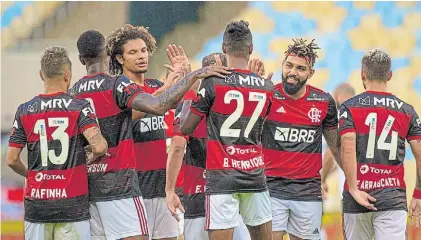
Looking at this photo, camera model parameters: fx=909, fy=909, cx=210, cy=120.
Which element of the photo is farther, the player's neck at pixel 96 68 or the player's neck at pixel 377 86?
the player's neck at pixel 377 86

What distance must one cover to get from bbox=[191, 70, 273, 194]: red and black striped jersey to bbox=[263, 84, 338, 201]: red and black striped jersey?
4.43 ft

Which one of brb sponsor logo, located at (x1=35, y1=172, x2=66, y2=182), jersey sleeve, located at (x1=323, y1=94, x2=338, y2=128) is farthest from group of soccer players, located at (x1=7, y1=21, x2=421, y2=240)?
jersey sleeve, located at (x1=323, y1=94, x2=338, y2=128)

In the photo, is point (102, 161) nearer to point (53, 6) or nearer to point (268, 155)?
point (268, 155)

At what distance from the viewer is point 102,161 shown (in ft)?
23.0

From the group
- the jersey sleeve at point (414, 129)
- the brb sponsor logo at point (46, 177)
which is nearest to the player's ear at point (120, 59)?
the brb sponsor logo at point (46, 177)

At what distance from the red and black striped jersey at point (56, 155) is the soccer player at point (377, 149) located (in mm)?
2335

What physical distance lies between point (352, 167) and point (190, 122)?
1.56 metres

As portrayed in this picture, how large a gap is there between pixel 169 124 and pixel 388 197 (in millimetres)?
3010

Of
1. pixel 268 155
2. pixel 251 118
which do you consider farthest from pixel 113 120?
pixel 268 155

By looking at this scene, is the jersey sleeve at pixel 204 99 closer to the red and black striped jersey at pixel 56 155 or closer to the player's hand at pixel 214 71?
the player's hand at pixel 214 71

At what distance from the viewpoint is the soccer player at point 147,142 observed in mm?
7832

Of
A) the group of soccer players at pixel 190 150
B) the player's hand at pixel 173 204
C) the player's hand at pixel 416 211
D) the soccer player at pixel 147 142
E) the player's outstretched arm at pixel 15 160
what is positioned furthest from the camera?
the player's hand at pixel 416 211

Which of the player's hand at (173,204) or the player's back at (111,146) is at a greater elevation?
the player's back at (111,146)

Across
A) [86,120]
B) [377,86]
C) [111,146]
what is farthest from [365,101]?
[86,120]
